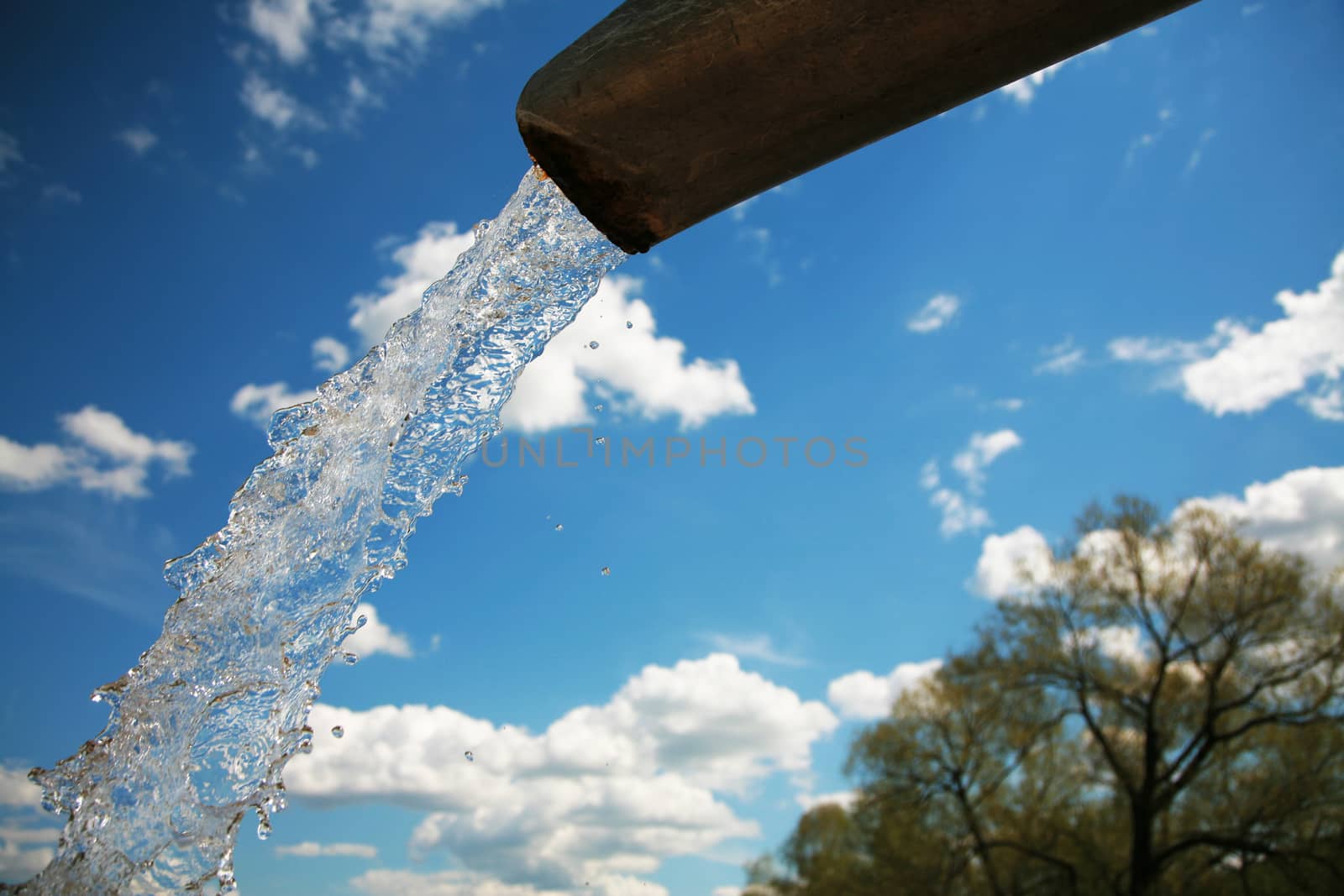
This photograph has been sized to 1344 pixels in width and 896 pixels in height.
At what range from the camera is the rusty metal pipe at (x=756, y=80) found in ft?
5.40

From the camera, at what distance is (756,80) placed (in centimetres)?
171

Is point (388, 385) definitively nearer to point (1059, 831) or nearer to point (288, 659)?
point (288, 659)

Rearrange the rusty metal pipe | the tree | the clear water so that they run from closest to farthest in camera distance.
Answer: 1. the rusty metal pipe
2. the clear water
3. the tree

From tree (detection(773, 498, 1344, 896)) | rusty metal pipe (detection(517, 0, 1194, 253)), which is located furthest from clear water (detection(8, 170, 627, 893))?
tree (detection(773, 498, 1344, 896))

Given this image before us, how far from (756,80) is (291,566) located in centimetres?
252

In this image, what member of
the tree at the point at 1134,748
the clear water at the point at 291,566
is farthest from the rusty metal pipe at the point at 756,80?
the tree at the point at 1134,748

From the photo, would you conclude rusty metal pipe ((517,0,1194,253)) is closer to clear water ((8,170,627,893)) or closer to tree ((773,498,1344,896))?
clear water ((8,170,627,893))

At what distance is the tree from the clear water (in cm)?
1698

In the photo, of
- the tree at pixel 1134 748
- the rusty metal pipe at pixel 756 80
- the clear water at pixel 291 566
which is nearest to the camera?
the rusty metal pipe at pixel 756 80

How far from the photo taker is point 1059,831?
17891 millimetres

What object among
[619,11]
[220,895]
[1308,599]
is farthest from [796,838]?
[619,11]

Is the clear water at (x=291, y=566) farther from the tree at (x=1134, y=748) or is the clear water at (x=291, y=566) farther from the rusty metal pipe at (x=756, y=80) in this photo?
the tree at (x=1134, y=748)

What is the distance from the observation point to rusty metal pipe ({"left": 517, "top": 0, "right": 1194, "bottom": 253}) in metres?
1.64

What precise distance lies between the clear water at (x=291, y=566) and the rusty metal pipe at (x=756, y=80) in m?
0.97
